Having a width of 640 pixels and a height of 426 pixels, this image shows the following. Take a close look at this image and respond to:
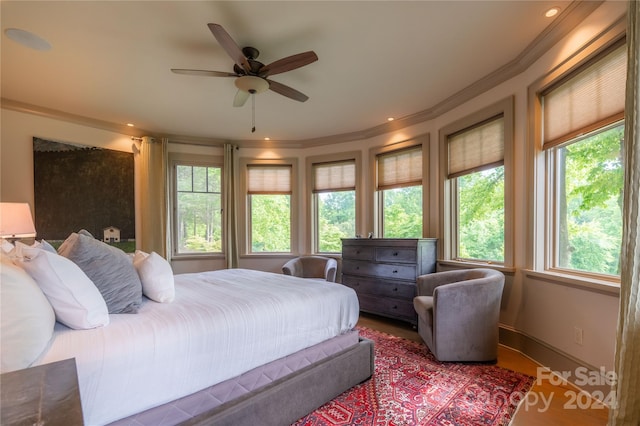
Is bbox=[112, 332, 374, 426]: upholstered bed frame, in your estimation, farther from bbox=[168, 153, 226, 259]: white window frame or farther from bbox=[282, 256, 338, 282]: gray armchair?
bbox=[168, 153, 226, 259]: white window frame

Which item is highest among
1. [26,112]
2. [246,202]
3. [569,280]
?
[26,112]

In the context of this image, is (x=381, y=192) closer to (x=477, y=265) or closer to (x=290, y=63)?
(x=477, y=265)

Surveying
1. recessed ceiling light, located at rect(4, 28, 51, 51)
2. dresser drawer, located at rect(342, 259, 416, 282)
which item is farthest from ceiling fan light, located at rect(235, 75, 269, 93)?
dresser drawer, located at rect(342, 259, 416, 282)

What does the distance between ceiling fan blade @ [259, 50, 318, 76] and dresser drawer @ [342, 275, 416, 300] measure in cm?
266

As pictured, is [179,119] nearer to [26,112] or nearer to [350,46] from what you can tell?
[26,112]

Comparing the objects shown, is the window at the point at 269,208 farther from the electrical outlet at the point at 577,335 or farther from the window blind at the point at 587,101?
the electrical outlet at the point at 577,335

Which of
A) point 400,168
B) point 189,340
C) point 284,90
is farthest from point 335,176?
point 189,340

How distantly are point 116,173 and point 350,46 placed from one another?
12.3 feet

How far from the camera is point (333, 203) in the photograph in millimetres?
5004

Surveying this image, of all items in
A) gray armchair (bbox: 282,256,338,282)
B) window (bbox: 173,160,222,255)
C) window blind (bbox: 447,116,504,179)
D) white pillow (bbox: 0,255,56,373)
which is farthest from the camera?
window (bbox: 173,160,222,255)

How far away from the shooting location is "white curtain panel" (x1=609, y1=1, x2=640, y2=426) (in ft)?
4.56

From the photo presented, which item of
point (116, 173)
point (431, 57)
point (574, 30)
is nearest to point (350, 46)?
point (431, 57)

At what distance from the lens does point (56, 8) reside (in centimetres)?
201

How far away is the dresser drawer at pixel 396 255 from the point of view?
343cm
